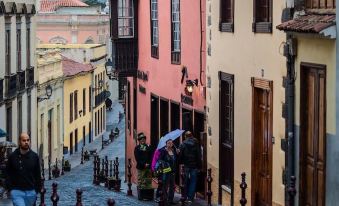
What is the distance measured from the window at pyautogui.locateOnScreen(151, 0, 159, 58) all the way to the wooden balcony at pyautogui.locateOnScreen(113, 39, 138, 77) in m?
1.39

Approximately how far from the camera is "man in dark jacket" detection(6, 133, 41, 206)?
1486 centimetres

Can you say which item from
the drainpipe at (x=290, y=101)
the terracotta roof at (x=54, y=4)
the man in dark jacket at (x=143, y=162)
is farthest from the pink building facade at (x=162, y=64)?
the terracotta roof at (x=54, y=4)

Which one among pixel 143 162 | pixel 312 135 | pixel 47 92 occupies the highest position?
pixel 312 135

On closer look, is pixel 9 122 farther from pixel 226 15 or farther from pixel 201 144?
pixel 226 15

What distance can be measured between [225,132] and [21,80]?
18.9 metres

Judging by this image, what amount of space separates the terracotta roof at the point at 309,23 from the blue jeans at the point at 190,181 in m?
5.29

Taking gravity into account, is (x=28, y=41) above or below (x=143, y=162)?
above

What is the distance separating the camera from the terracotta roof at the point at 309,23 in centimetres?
1342

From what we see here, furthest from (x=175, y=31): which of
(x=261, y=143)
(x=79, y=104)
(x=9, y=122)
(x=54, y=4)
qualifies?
(x=54, y=4)

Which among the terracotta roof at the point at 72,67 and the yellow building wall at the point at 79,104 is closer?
the yellow building wall at the point at 79,104

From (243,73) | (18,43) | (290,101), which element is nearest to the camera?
(290,101)

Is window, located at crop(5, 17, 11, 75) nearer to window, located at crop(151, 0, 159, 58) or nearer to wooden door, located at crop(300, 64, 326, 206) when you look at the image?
window, located at crop(151, 0, 159, 58)

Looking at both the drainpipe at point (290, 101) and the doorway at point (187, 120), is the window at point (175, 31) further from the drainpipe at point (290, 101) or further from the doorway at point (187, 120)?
the drainpipe at point (290, 101)

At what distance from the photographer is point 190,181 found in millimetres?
19828
